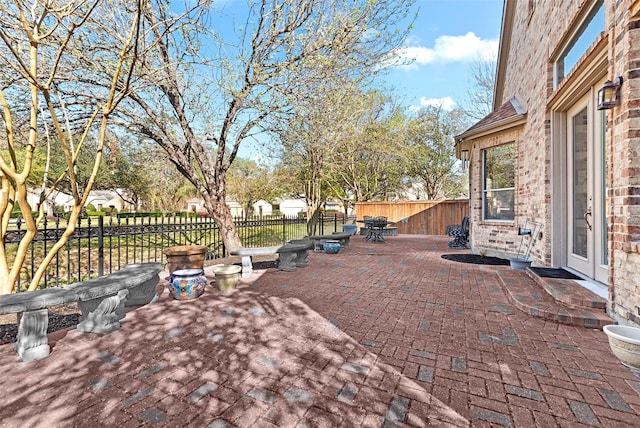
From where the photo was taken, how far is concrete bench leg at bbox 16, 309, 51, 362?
2584 millimetres

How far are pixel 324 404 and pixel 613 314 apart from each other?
3.03 meters

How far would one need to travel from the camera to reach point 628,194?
278 centimetres

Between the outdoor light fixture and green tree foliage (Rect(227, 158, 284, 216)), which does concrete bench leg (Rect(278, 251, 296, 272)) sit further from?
green tree foliage (Rect(227, 158, 284, 216))

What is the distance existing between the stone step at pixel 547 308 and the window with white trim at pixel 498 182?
3.18 metres

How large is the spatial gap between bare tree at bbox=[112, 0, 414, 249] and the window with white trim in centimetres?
357

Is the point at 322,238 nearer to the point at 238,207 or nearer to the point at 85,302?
the point at 85,302

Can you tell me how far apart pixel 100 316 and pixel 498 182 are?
26.5ft

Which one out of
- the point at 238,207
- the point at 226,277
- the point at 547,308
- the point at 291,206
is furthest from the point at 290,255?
the point at 291,206

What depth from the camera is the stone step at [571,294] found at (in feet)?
10.6

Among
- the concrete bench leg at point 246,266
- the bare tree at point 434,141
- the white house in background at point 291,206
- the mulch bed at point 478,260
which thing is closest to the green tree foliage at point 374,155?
the bare tree at point 434,141

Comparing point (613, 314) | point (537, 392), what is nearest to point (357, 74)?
point (613, 314)

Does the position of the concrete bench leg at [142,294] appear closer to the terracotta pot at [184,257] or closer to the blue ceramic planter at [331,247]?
the terracotta pot at [184,257]

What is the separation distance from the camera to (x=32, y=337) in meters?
2.63

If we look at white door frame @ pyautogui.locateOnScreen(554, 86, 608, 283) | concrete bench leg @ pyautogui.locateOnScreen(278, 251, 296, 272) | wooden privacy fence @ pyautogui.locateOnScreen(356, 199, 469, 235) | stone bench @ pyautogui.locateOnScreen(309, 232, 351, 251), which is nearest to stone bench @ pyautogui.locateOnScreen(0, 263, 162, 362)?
concrete bench leg @ pyautogui.locateOnScreen(278, 251, 296, 272)
